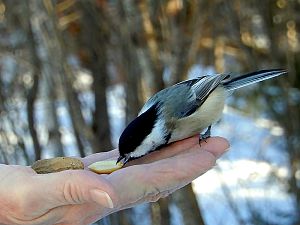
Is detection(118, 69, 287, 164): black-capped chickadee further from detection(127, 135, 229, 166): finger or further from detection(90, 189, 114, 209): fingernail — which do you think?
detection(90, 189, 114, 209): fingernail

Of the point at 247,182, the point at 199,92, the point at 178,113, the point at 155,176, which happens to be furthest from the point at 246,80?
the point at 247,182

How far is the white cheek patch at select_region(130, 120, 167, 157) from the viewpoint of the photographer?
140cm

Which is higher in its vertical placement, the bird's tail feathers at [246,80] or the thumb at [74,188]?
the thumb at [74,188]

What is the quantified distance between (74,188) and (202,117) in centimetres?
67

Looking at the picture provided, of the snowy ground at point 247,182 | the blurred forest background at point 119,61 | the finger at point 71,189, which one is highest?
the finger at point 71,189

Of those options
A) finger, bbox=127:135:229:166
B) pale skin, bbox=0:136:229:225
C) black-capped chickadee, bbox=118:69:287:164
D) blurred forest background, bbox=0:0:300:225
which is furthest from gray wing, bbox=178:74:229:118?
blurred forest background, bbox=0:0:300:225

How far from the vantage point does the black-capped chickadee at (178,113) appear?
140cm

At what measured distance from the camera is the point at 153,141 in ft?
4.69

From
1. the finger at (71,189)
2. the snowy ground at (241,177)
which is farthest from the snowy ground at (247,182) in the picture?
the finger at (71,189)

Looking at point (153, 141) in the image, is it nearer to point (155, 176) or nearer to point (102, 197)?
point (155, 176)

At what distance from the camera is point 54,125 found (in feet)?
8.21

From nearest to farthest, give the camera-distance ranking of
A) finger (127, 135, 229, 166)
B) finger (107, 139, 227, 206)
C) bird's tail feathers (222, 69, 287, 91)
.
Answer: finger (107, 139, 227, 206), finger (127, 135, 229, 166), bird's tail feathers (222, 69, 287, 91)

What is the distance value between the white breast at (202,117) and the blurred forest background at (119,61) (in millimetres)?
497

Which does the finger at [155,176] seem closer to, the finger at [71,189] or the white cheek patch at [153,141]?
the finger at [71,189]
